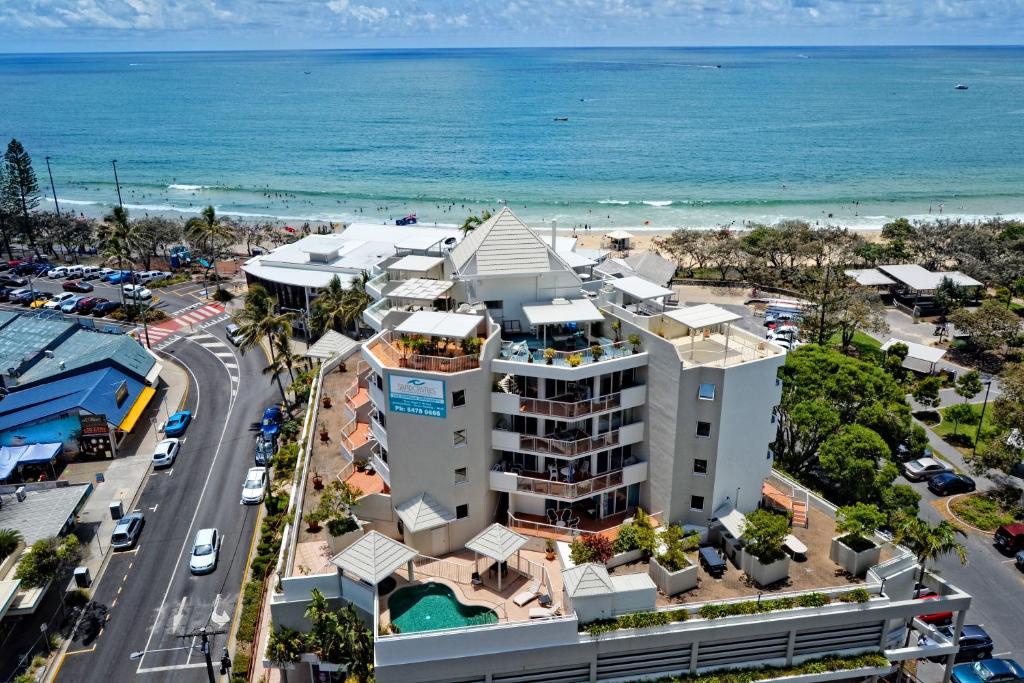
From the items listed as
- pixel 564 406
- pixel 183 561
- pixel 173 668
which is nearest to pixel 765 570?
pixel 564 406

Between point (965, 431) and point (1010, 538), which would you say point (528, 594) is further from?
point (965, 431)

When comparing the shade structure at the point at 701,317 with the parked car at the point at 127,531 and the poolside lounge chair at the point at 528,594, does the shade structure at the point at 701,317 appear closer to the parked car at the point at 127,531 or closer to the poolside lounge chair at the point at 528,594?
the poolside lounge chair at the point at 528,594

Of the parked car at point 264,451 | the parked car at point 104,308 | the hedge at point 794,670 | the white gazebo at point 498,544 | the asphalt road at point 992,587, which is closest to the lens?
the hedge at point 794,670

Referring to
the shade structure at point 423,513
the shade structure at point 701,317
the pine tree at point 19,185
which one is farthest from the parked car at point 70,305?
the shade structure at point 701,317

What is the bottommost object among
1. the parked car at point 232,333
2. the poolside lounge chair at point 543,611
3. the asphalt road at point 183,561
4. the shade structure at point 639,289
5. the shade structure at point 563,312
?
the asphalt road at point 183,561

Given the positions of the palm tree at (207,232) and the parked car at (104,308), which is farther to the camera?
the palm tree at (207,232)

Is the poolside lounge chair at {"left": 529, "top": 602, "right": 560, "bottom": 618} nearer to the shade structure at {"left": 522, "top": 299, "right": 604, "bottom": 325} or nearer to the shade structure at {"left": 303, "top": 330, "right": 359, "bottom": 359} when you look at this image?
the shade structure at {"left": 522, "top": 299, "right": 604, "bottom": 325}

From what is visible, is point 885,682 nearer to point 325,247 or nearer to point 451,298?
point 451,298

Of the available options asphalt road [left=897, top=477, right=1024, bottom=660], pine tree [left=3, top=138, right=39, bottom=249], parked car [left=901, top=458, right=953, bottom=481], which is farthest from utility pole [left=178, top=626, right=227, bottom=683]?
pine tree [left=3, top=138, right=39, bottom=249]
